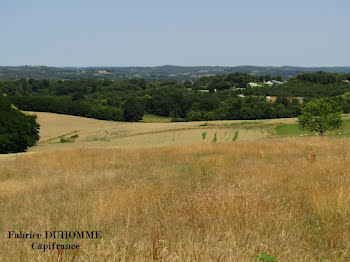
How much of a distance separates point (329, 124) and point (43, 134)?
56261mm

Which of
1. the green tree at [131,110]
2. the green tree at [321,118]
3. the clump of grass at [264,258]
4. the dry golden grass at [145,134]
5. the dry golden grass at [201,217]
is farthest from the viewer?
the green tree at [131,110]

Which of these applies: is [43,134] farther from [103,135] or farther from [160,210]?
[160,210]

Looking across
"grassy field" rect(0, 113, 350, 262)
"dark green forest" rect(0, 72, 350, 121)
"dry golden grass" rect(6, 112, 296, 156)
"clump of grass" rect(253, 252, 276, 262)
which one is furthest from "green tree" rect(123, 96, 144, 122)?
"clump of grass" rect(253, 252, 276, 262)

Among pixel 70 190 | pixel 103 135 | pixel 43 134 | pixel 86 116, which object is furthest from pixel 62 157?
pixel 86 116

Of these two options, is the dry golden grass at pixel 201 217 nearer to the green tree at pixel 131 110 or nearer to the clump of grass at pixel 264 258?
the clump of grass at pixel 264 258

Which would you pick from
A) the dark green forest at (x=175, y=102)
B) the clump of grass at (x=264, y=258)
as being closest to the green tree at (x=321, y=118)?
the clump of grass at (x=264, y=258)

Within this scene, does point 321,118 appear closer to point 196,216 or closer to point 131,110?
point 196,216

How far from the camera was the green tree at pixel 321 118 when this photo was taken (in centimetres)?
3312

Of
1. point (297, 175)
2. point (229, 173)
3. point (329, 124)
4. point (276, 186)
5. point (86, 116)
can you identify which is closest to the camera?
point (276, 186)

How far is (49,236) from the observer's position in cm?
419

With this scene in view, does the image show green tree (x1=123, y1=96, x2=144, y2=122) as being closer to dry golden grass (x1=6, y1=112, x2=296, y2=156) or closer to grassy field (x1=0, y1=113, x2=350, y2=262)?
dry golden grass (x1=6, y1=112, x2=296, y2=156)

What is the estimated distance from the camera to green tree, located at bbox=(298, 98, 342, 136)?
1304 inches

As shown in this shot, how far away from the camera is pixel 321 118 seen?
33250mm

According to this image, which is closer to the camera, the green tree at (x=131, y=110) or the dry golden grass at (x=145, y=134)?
the dry golden grass at (x=145, y=134)
